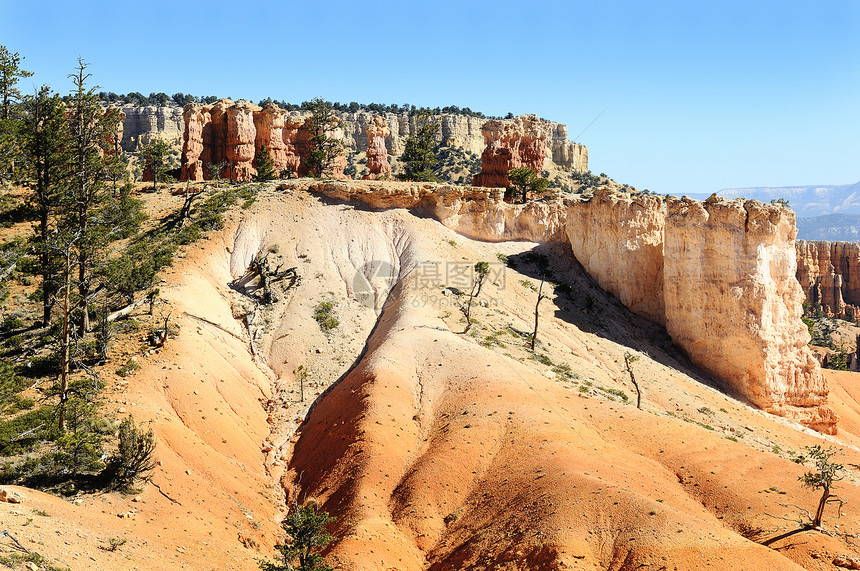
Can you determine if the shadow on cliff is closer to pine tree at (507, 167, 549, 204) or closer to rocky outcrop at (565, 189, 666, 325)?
rocky outcrop at (565, 189, 666, 325)

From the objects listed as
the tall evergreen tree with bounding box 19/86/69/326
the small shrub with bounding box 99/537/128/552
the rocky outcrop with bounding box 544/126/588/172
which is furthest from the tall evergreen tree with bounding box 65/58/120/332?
the rocky outcrop with bounding box 544/126/588/172

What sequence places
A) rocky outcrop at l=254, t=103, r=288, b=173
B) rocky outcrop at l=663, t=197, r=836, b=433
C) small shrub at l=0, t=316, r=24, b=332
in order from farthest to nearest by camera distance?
rocky outcrop at l=254, t=103, r=288, b=173, rocky outcrop at l=663, t=197, r=836, b=433, small shrub at l=0, t=316, r=24, b=332

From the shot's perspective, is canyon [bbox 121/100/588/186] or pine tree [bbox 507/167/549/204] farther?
canyon [bbox 121/100/588/186]

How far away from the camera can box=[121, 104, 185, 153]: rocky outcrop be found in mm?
121312

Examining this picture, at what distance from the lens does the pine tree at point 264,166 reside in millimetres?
68750

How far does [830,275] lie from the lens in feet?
353

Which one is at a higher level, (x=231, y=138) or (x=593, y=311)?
(x=231, y=138)

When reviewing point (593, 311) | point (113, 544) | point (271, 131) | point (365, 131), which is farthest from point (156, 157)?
point (365, 131)

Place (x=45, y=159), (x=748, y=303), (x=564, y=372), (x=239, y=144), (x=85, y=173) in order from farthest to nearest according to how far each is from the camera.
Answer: (x=239, y=144) → (x=748, y=303) → (x=564, y=372) → (x=45, y=159) → (x=85, y=173)

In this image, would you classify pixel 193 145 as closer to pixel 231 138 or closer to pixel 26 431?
pixel 231 138

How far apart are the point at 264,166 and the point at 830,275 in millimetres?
90144

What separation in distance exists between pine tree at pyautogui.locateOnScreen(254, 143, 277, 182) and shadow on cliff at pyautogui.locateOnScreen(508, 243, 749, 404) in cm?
2736

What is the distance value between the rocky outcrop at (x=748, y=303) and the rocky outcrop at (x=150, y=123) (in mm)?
97832

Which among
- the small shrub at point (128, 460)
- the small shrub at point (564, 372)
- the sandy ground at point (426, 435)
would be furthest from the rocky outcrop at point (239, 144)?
the small shrub at point (128, 460)
